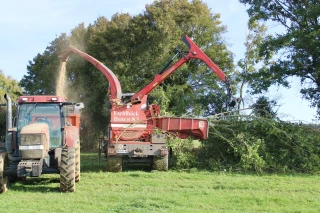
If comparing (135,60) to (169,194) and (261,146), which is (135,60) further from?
(169,194)

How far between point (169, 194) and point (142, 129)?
5342 millimetres

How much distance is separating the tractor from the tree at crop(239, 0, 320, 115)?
33.7 ft

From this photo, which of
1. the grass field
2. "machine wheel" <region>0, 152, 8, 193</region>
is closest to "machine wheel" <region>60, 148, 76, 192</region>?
the grass field

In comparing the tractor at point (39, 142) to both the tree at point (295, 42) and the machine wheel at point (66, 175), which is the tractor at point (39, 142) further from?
the tree at point (295, 42)

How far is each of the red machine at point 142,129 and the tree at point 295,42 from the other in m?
4.62

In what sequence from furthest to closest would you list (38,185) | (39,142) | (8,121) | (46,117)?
(38,185)
(46,117)
(8,121)
(39,142)

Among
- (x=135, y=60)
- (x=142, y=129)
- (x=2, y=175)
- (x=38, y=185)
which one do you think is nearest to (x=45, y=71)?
(x=135, y=60)

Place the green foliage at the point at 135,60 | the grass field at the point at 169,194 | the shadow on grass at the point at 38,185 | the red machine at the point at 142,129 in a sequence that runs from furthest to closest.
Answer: the green foliage at the point at 135,60, the red machine at the point at 142,129, the shadow on grass at the point at 38,185, the grass field at the point at 169,194

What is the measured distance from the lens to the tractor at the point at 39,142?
9.86 meters

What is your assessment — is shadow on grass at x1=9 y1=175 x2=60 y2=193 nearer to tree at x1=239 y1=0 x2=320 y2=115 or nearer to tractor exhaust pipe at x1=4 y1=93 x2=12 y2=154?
tractor exhaust pipe at x1=4 y1=93 x2=12 y2=154

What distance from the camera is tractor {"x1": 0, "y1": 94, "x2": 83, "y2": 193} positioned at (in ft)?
32.3

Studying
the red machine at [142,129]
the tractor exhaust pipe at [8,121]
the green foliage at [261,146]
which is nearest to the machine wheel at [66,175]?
the tractor exhaust pipe at [8,121]

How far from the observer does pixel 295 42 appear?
17812 millimetres

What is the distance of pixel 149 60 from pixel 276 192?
62.1 ft
